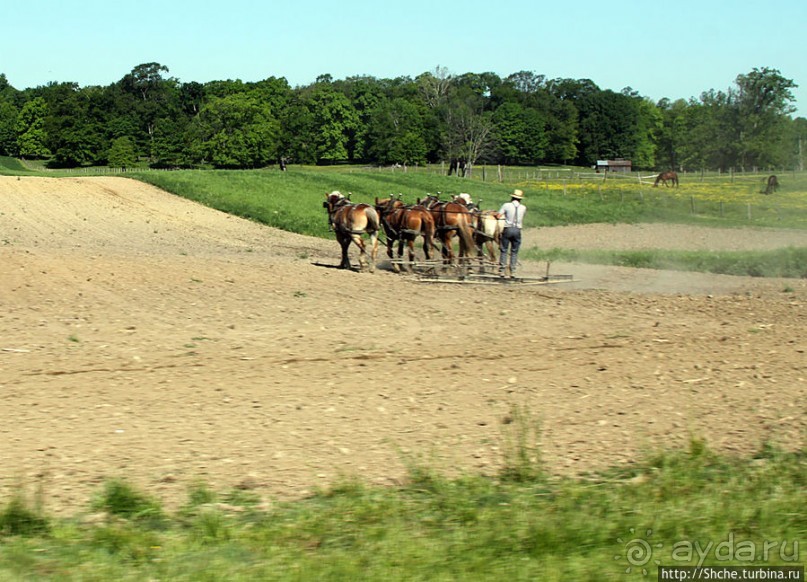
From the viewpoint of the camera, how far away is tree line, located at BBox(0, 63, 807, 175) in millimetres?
97875

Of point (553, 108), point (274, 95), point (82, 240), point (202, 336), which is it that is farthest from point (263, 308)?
point (553, 108)

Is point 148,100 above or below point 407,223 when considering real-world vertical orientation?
above

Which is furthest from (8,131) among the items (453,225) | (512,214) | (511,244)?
(512,214)

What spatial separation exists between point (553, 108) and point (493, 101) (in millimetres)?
9580

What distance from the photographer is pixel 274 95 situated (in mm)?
121812

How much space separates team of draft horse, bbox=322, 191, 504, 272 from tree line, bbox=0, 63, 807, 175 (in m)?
45.6

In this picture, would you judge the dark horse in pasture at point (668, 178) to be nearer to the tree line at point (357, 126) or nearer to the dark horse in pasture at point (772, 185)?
the tree line at point (357, 126)

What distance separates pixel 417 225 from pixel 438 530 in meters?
18.3

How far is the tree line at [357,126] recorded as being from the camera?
97875mm

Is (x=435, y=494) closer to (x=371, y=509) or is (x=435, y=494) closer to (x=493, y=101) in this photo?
(x=371, y=509)

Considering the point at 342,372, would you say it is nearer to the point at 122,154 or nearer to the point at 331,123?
the point at 122,154

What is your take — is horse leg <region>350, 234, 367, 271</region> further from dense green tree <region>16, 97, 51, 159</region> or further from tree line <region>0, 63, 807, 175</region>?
dense green tree <region>16, 97, 51, 159</region>

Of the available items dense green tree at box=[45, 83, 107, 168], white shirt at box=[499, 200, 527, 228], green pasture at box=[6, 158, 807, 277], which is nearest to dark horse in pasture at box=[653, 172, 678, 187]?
green pasture at box=[6, 158, 807, 277]

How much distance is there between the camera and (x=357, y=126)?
391ft
